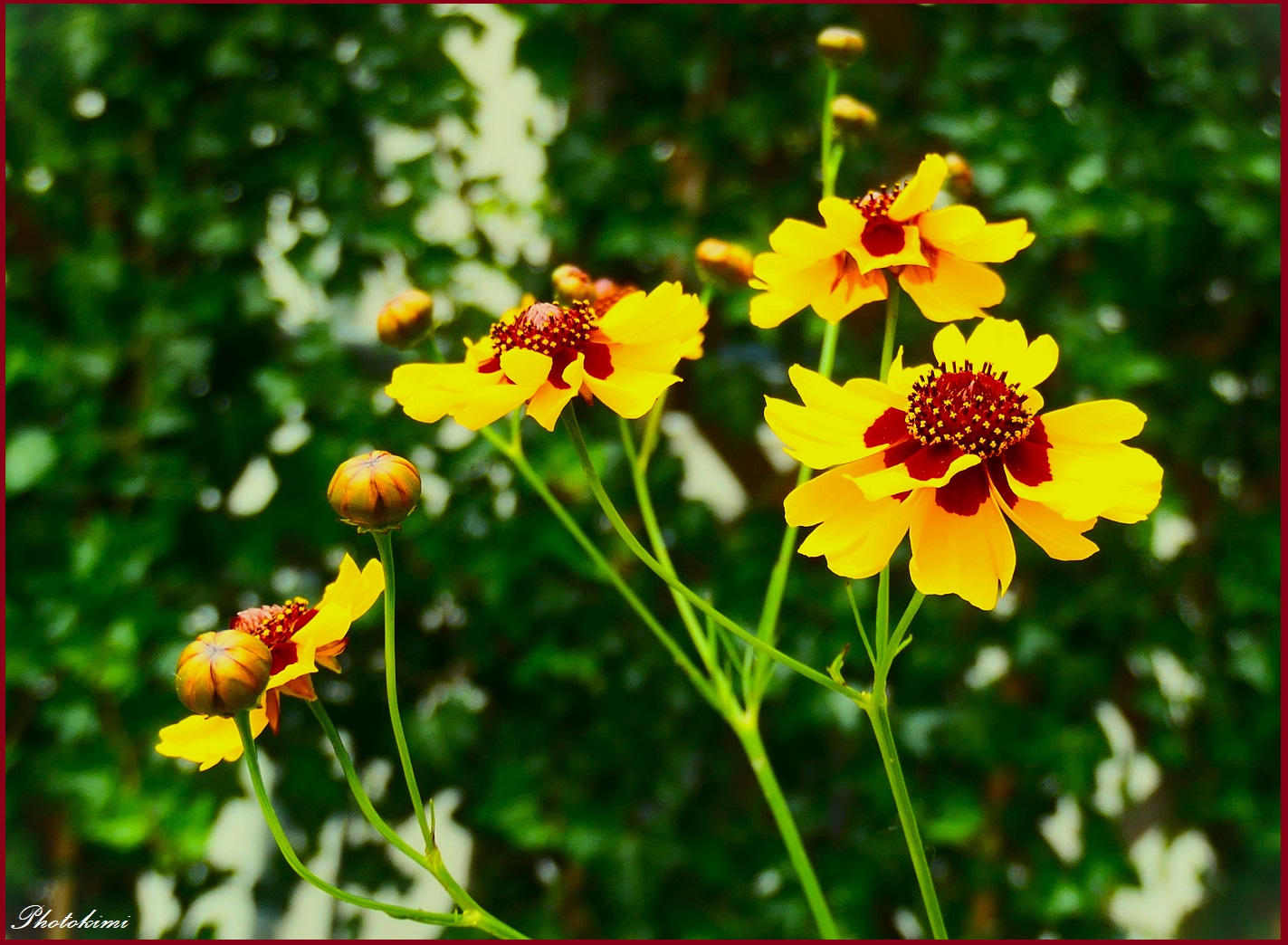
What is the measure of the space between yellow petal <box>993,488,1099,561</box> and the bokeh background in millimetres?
609

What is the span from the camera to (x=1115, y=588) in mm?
937

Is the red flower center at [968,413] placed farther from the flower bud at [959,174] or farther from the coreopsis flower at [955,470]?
the flower bud at [959,174]

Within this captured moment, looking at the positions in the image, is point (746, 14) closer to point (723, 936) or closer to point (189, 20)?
point (189, 20)

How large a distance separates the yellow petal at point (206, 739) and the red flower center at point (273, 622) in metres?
0.03

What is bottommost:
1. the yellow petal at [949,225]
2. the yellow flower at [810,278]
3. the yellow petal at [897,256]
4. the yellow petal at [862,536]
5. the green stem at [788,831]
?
the green stem at [788,831]

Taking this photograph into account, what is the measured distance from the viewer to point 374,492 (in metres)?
0.33

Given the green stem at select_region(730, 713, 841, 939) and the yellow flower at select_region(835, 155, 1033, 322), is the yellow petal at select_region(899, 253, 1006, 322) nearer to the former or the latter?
the yellow flower at select_region(835, 155, 1033, 322)

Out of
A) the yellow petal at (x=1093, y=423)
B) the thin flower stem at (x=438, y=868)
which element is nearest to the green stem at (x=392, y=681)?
the thin flower stem at (x=438, y=868)

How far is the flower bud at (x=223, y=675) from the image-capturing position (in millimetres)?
305

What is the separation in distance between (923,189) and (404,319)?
0.78 ft

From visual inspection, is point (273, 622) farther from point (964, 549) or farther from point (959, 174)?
point (959, 174)

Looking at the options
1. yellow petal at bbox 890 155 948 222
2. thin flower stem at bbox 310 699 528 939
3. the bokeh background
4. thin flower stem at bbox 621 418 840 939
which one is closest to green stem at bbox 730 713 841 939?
thin flower stem at bbox 621 418 840 939

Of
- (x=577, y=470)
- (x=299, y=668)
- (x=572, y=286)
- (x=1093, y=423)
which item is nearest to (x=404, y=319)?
(x=572, y=286)

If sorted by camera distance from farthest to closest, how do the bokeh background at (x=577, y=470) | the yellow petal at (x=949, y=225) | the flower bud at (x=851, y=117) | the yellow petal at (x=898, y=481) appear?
the bokeh background at (x=577, y=470), the flower bud at (x=851, y=117), the yellow petal at (x=949, y=225), the yellow petal at (x=898, y=481)
